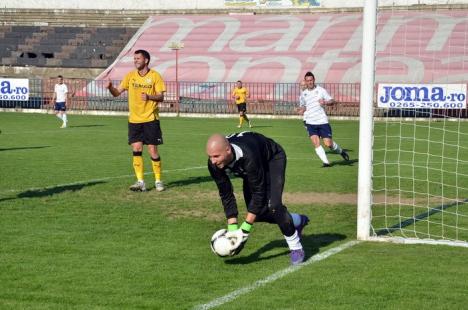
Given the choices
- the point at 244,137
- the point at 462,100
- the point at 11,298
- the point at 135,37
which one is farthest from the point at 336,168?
the point at 135,37

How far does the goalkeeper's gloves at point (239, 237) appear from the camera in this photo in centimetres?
824

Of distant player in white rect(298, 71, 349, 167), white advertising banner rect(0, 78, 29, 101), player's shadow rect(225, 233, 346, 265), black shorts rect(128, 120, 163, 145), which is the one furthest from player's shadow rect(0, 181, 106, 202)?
white advertising banner rect(0, 78, 29, 101)

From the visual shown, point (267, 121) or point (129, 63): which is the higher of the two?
point (129, 63)

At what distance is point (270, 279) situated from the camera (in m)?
7.83

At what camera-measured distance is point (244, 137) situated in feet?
27.4

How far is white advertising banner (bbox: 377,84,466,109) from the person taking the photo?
27.9 metres

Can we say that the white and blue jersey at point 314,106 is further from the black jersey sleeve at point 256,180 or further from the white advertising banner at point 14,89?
the white advertising banner at point 14,89

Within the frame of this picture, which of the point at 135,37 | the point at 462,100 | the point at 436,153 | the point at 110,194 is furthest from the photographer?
the point at 135,37

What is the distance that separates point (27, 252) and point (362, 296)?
12.3ft

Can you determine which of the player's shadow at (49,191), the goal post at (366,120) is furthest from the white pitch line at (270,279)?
the player's shadow at (49,191)

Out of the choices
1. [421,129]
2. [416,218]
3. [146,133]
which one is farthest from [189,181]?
[421,129]

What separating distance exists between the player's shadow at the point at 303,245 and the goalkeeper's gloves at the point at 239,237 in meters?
0.36

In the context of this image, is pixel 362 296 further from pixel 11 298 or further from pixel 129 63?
pixel 129 63

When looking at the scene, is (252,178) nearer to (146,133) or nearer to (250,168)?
(250,168)
